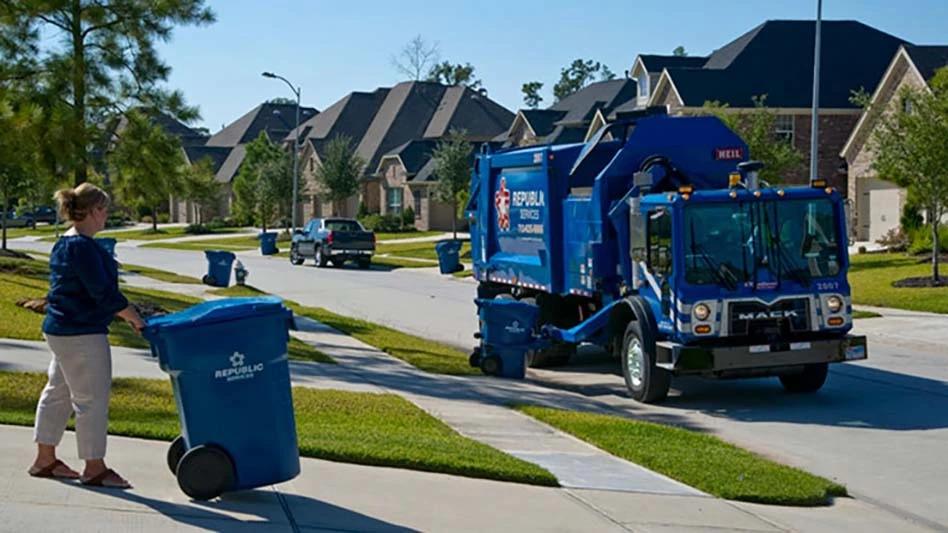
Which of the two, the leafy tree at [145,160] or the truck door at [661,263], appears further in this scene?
the leafy tree at [145,160]

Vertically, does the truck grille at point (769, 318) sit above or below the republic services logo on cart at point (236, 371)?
below

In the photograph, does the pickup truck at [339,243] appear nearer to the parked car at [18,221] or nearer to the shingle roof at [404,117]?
the shingle roof at [404,117]

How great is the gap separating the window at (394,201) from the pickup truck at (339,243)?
25.6 meters

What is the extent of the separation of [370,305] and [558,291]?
12469mm

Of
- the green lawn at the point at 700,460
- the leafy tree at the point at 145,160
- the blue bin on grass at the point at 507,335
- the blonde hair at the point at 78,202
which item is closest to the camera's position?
the blonde hair at the point at 78,202

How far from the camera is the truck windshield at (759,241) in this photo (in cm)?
1283

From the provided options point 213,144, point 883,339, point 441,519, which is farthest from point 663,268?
point 213,144

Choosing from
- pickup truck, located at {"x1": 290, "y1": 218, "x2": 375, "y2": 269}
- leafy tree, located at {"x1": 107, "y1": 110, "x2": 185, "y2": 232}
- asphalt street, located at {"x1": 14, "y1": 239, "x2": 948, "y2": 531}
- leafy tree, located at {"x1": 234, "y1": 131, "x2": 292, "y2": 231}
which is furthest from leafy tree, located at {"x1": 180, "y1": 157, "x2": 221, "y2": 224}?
leafy tree, located at {"x1": 234, "y1": 131, "x2": 292, "y2": 231}

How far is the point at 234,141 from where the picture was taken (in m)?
95.6

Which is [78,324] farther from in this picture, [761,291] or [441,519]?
[761,291]

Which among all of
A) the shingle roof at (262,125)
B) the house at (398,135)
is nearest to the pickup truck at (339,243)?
the house at (398,135)

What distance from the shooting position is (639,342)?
531 inches

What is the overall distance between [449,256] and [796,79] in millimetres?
19668

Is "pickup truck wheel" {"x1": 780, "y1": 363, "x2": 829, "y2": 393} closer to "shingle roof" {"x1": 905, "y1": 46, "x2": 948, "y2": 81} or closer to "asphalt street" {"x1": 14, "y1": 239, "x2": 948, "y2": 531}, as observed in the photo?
"asphalt street" {"x1": 14, "y1": 239, "x2": 948, "y2": 531}
